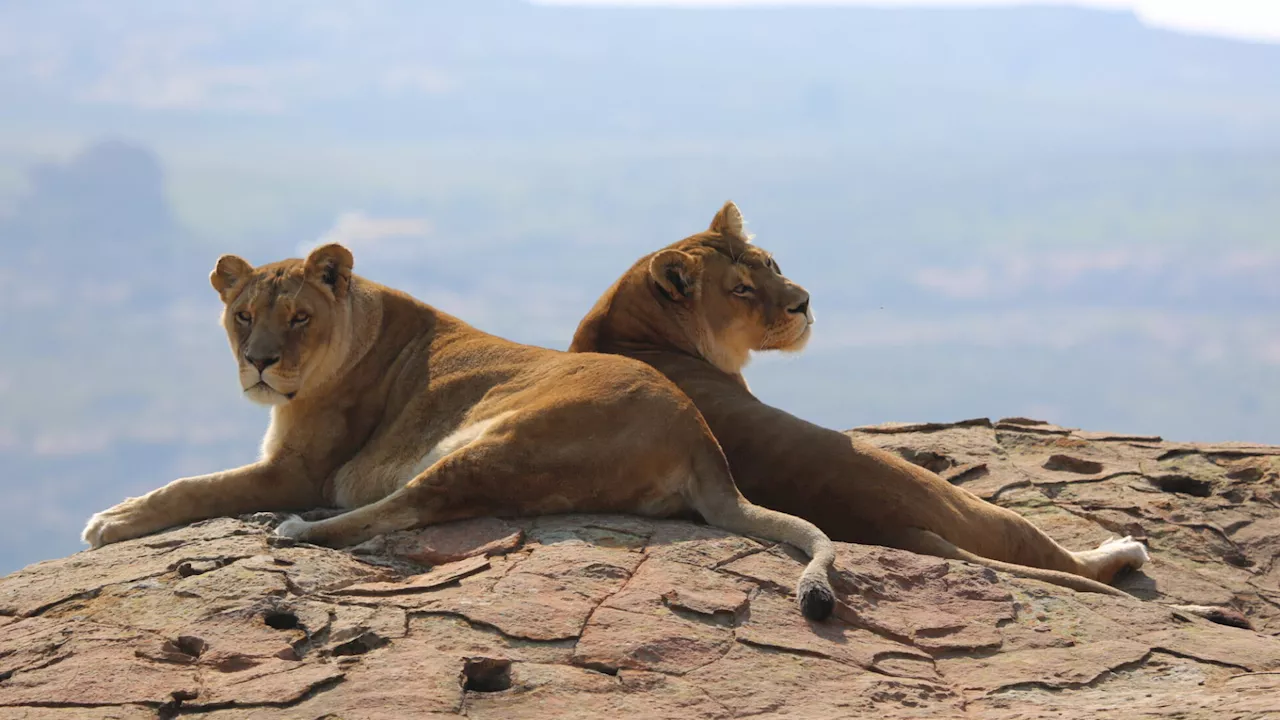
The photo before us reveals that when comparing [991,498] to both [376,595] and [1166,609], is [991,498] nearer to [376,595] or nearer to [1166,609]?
[1166,609]

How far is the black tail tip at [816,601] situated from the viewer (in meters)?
5.76

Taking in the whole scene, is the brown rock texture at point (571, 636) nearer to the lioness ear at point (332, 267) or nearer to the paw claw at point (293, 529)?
the paw claw at point (293, 529)

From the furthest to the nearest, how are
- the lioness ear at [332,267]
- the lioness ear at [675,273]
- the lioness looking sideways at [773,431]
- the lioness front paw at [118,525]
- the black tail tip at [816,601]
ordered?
1. the lioness ear at [675,273]
2. the lioness ear at [332,267]
3. the lioness looking sideways at [773,431]
4. the lioness front paw at [118,525]
5. the black tail tip at [816,601]

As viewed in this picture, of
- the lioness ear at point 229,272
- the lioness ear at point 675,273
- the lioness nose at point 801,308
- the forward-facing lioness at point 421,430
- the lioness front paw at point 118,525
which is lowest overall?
the lioness front paw at point 118,525

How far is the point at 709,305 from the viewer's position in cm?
856

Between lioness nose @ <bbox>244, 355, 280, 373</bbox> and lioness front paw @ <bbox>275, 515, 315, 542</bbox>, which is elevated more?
lioness nose @ <bbox>244, 355, 280, 373</bbox>

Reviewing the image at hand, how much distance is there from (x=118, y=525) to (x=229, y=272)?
4.64ft

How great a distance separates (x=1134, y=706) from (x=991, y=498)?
3963 millimetres

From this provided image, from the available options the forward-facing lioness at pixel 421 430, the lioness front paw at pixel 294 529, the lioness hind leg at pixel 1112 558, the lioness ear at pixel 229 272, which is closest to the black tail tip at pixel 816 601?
the forward-facing lioness at pixel 421 430

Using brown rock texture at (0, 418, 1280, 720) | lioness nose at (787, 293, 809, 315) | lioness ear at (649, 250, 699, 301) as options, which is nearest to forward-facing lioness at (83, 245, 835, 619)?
brown rock texture at (0, 418, 1280, 720)

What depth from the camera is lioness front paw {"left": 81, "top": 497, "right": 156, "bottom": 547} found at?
22.7 ft

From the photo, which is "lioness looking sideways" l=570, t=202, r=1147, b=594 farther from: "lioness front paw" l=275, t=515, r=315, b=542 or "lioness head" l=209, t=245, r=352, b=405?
"lioness front paw" l=275, t=515, r=315, b=542

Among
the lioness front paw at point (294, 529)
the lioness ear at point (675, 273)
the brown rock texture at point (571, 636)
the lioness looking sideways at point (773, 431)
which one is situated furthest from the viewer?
the lioness ear at point (675, 273)

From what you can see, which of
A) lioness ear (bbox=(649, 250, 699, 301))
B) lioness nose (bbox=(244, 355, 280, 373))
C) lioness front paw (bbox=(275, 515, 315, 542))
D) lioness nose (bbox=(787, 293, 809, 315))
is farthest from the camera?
lioness nose (bbox=(787, 293, 809, 315))
